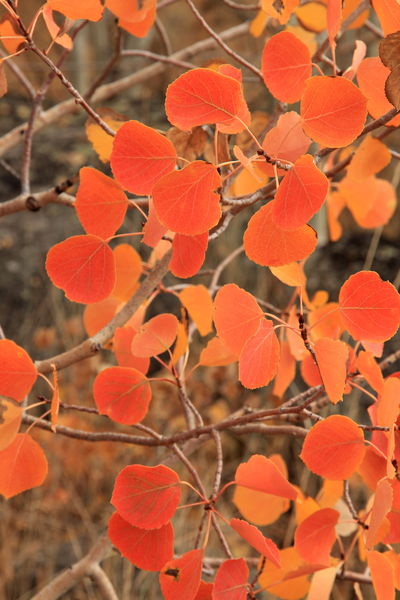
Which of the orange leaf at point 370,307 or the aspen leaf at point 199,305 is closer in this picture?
the orange leaf at point 370,307

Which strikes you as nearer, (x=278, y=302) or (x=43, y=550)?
(x=43, y=550)

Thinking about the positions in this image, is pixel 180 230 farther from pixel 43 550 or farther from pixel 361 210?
pixel 43 550

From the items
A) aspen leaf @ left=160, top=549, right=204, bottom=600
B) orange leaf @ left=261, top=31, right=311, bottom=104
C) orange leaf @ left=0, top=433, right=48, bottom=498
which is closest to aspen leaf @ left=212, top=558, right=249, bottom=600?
aspen leaf @ left=160, top=549, right=204, bottom=600

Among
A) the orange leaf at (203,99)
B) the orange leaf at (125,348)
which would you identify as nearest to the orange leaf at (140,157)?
the orange leaf at (203,99)

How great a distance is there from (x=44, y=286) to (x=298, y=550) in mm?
2129

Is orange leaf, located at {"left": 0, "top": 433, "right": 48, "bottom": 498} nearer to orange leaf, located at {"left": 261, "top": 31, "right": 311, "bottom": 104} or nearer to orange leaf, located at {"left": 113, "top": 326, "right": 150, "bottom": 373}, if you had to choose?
orange leaf, located at {"left": 113, "top": 326, "right": 150, "bottom": 373}

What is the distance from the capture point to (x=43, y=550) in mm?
1809

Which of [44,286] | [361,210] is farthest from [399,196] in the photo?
[361,210]

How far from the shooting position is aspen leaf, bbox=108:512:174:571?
372mm

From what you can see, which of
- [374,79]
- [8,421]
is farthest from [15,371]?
[374,79]

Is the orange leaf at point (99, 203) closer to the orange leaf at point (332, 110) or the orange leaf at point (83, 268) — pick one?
the orange leaf at point (83, 268)

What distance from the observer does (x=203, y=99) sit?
1.04 feet

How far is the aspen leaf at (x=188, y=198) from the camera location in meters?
0.32

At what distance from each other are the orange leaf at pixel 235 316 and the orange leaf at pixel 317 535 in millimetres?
111
